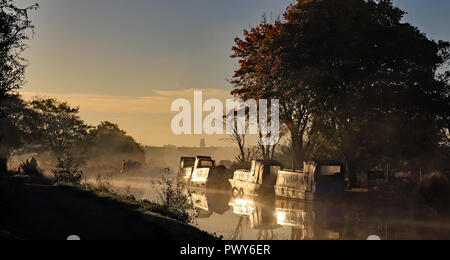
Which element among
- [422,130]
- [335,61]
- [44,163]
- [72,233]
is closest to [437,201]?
[422,130]

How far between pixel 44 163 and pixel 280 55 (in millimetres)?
46727

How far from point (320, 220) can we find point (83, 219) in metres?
11.6

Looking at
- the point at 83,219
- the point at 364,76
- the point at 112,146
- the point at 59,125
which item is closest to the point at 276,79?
the point at 364,76

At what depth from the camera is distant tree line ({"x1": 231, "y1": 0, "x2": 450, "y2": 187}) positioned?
3981cm

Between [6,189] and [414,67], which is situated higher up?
[414,67]

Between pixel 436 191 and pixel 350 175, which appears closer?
pixel 436 191

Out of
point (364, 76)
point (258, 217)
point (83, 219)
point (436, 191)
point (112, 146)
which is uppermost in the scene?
point (364, 76)

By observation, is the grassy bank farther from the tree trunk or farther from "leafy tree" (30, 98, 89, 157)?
"leafy tree" (30, 98, 89, 157)

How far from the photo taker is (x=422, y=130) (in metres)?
39.9

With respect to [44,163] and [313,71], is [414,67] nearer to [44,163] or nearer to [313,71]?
[313,71]

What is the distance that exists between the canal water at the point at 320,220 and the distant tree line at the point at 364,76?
8233 mm

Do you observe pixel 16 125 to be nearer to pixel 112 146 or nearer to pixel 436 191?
pixel 112 146

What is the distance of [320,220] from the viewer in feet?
78.6
